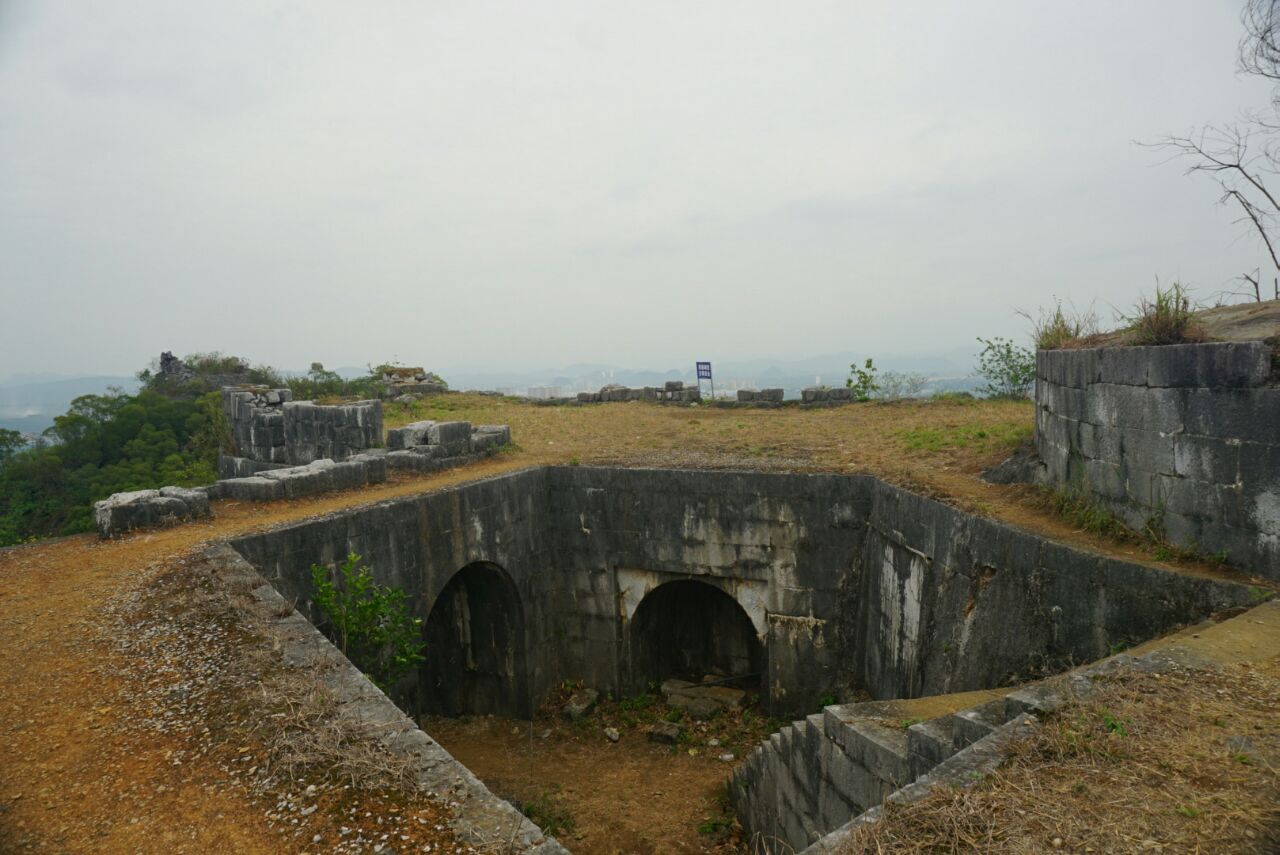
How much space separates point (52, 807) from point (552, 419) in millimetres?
15528

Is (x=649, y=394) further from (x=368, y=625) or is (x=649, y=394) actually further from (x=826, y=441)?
(x=368, y=625)

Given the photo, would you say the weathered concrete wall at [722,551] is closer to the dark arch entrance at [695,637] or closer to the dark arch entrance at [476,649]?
the dark arch entrance at [695,637]

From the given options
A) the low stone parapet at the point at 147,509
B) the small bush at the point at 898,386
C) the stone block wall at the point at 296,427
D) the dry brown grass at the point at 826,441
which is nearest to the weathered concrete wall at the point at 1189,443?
the dry brown grass at the point at 826,441

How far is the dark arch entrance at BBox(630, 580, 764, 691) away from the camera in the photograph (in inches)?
503

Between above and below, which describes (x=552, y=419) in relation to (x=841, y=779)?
above

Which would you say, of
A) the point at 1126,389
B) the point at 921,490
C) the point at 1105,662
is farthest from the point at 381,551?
the point at 1126,389

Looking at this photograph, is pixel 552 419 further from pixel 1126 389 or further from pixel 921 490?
pixel 1126 389

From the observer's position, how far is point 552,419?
61.8 feet

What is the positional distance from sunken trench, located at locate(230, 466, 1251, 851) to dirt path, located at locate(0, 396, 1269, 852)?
1.77 ft

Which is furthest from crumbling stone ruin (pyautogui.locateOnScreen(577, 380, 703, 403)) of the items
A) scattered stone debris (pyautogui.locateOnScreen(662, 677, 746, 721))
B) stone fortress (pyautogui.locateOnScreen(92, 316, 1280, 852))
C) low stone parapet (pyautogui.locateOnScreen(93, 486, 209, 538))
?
low stone parapet (pyautogui.locateOnScreen(93, 486, 209, 538))

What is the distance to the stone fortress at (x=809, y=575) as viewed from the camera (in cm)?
555

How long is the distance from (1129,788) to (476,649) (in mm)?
10353

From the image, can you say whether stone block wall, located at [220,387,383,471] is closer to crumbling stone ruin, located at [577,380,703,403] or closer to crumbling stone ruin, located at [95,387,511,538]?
crumbling stone ruin, located at [95,387,511,538]

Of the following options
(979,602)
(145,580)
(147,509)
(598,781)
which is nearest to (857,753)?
(979,602)
